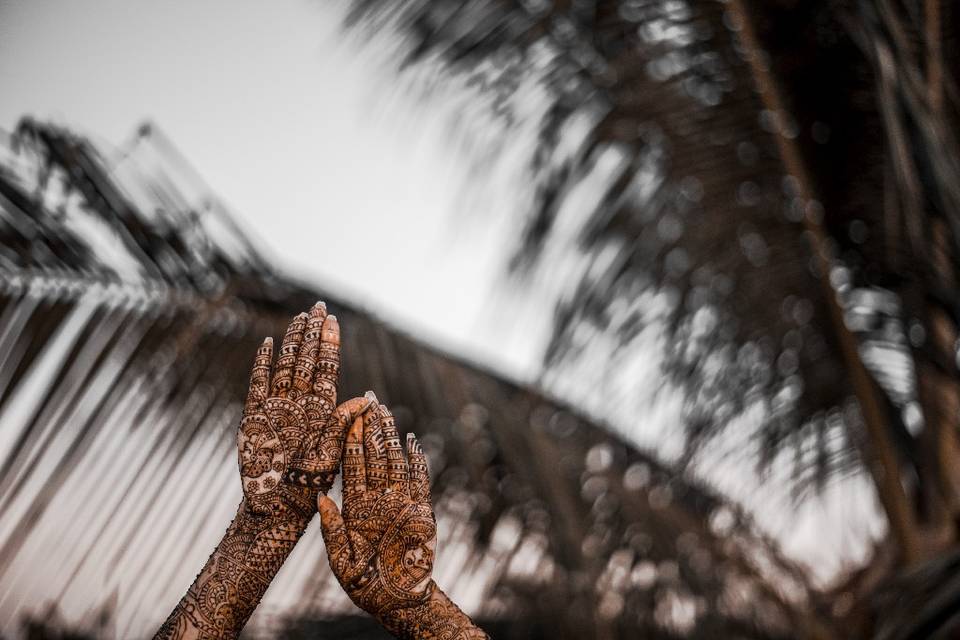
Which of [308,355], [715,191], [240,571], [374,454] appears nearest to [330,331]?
[308,355]

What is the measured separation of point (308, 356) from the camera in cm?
115

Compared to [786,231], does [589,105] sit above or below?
above

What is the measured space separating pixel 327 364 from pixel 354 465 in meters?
0.12

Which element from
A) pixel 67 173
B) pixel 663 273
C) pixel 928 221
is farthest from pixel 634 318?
pixel 67 173

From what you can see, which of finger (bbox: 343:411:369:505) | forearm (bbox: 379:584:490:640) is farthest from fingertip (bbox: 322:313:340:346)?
forearm (bbox: 379:584:490:640)

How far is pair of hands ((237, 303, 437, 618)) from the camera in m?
1.11

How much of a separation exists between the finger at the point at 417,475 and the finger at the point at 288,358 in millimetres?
165

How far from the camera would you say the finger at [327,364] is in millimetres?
1144

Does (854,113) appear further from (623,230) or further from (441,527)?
(441,527)

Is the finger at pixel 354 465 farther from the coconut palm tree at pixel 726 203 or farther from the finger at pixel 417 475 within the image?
the coconut palm tree at pixel 726 203

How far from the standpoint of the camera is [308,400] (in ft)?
3.72

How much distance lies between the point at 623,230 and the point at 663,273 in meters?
0.17

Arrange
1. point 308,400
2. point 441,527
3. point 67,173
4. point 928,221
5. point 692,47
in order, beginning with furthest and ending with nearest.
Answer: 1. point 692,47
2. point 441,527
3. point 67,173
4. point 928,221
5. point 308,400

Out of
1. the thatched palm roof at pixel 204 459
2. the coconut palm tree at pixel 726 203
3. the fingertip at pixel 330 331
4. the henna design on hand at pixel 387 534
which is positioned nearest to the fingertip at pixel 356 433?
the henna design on hand at pixel 387 534
